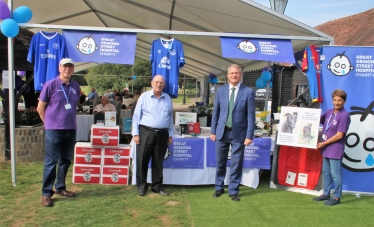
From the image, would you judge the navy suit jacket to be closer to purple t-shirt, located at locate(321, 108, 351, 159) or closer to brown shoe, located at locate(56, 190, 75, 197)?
purple t-shirt, located at locate(321, 108, 351, 159)

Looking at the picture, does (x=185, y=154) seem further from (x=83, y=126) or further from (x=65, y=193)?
(x=83, y=126)

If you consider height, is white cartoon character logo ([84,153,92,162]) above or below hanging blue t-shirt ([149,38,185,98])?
below

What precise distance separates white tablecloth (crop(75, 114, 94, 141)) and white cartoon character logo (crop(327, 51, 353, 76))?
5542 millimetres

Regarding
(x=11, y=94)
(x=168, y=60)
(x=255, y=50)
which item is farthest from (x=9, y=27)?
(x=255, y=50)

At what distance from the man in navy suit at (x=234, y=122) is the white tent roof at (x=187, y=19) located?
3.15 feet

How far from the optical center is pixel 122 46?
4.66 m

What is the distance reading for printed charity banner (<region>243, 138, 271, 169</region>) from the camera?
485 cm

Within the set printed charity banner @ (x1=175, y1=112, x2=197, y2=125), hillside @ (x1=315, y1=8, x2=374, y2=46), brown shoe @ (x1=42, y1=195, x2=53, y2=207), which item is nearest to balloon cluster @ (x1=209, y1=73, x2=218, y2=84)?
hillside @ (x1=315, y1=8, x2=374, y2=46)

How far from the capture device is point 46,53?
4711 mm

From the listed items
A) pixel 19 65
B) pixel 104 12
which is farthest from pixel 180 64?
pixel 104 12

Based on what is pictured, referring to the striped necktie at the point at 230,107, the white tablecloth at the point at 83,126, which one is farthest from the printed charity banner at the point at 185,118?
the white tablecloth at the point at 83,126

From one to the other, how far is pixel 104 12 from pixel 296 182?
19.2 ft

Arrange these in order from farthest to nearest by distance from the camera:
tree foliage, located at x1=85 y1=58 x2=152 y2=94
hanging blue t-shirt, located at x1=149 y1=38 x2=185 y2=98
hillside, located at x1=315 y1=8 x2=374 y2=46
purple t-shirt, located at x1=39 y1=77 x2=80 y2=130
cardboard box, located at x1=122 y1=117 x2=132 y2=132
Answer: tree foliage, located at x1=85 y1=58 x2=152 y2=94, hillside, located at x1=315 y1=8 x2=374 y2=46, cardboard box, located at x1=122 y1=117 x2=132 y2=132, hanging blue t-shirt, located at x1=149 y1=38 x2=185 y2=98, purple t-shirt, located at x1=39 y1=77 x2=80 y2=130

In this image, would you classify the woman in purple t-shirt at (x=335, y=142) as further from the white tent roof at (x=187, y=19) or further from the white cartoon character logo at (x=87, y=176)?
the white cartoon character logo at (x=87, y=176)
